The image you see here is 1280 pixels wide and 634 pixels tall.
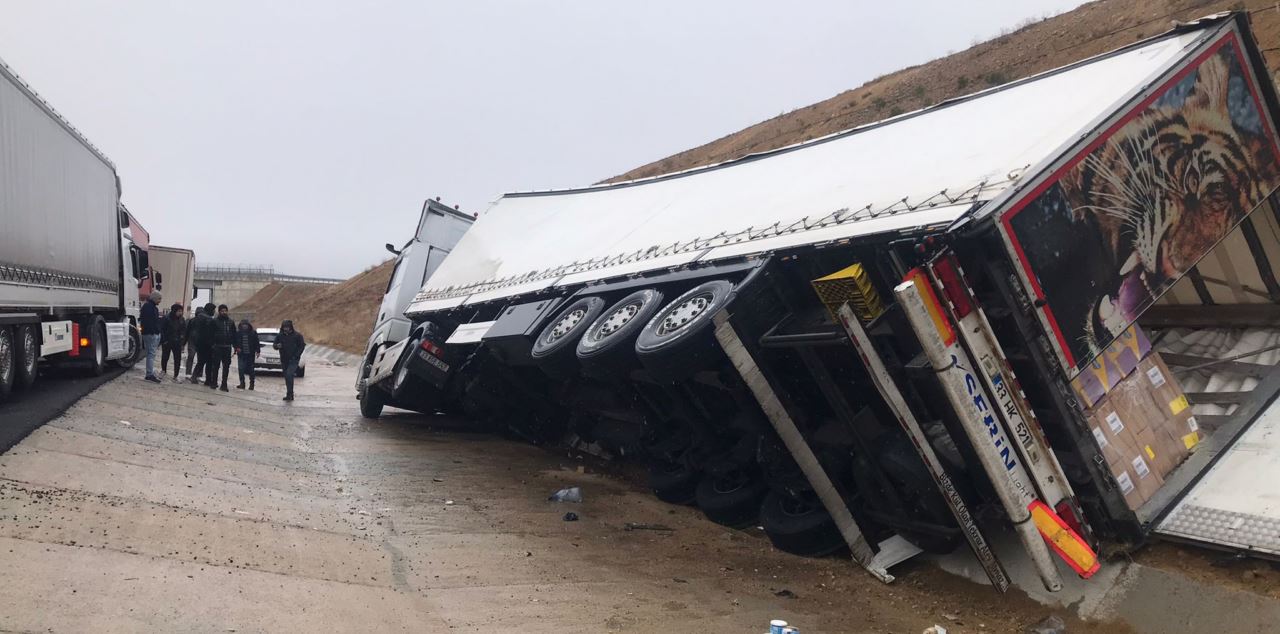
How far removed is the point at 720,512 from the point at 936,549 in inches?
74.2

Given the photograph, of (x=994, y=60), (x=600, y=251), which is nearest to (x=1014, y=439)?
(x=600, y=251)

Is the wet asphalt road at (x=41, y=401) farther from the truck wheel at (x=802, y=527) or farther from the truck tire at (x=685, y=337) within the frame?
the truck wheel at (x=802, y=527)

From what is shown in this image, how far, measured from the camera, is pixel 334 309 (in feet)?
179

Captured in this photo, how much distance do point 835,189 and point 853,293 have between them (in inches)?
70.0

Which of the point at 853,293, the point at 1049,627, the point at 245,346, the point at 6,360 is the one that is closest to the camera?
the point at 1049,627

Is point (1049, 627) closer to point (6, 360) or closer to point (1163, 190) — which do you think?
point (1163, 190)

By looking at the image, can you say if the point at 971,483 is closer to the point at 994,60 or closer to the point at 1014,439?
the point at 1014,439

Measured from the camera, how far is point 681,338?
A: 6102mm

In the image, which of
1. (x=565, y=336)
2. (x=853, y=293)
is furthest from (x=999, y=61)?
(x=853, y=293)

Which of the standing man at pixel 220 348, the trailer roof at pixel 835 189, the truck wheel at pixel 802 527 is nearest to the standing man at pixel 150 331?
the standing man at pixel 220 348

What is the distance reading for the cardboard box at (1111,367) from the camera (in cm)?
509

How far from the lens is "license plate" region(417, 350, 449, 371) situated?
36.2 ft

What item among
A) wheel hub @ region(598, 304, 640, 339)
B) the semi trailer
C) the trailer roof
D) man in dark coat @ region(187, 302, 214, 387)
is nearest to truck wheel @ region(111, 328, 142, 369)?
the semi trailer

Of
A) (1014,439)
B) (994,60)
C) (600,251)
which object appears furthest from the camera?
(994,60)
